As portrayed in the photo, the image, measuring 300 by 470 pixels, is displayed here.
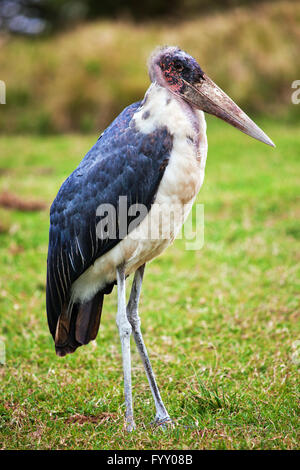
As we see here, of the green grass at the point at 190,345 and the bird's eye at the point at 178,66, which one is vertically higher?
the bird's eye at the point at 178,66

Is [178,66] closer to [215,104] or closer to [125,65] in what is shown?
[215,104]

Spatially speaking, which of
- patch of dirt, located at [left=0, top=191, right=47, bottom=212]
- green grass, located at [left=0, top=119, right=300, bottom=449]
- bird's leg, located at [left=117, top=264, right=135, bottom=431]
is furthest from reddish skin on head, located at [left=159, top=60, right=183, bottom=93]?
patch of dirt, located at [left=0, top=191, right=47, bottom=212]

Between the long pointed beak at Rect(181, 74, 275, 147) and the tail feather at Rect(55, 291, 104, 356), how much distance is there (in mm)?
1122

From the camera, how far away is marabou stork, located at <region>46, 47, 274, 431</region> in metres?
2.61

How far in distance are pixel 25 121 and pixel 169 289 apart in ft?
24.1

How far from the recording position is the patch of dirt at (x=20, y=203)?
6984 millimetres

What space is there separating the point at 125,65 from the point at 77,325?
9230mm

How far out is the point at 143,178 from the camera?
2621 millimetres

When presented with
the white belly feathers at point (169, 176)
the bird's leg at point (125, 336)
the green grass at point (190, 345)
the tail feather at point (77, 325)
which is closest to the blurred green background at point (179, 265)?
the green grass at point (190, 345)

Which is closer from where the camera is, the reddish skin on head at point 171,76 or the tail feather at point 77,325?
the reddish skin on head at point 171,76

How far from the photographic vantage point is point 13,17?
61.8 ft

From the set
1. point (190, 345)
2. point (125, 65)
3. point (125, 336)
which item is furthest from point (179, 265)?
point (125, 65)

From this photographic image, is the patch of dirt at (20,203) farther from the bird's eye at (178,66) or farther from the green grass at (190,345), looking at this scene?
the bird's eye at (178,66)

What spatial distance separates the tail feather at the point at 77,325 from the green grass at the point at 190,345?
33 cm
